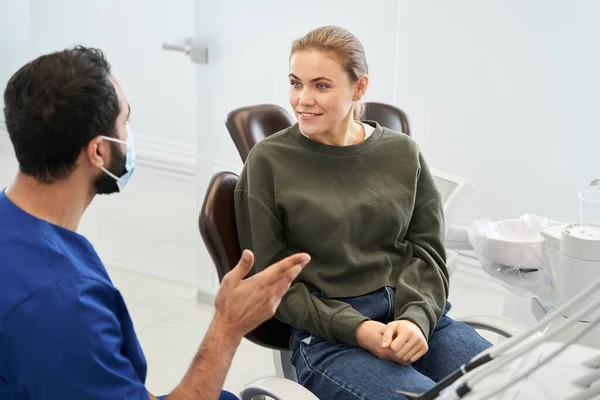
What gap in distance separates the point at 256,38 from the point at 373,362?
1.54 m

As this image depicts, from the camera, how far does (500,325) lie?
1.92 meters

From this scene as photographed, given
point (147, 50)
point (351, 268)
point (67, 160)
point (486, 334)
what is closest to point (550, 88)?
point (486, 334)

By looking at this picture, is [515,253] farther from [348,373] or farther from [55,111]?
[55,111]

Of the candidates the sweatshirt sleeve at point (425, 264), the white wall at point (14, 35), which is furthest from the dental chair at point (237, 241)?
the white wall at point (14, 35)

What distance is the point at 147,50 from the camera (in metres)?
3.98

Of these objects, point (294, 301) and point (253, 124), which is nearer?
point (294, 301)

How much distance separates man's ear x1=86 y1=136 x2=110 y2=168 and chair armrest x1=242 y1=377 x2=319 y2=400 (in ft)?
1.74

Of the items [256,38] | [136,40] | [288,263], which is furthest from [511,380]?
[136,40]

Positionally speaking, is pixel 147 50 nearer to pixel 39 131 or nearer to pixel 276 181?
pixel 276 181

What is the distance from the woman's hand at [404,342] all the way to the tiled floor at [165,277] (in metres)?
1.07

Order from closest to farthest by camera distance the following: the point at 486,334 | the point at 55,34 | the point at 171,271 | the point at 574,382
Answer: the point at 574,382 < the point at 486,334 < the point at 171,271 < the point at 55,34

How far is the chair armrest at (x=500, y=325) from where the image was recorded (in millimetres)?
1901

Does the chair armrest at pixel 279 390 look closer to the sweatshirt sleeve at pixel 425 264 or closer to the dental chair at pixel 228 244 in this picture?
the dental chair at pixel 228 244

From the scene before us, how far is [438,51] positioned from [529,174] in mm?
559
